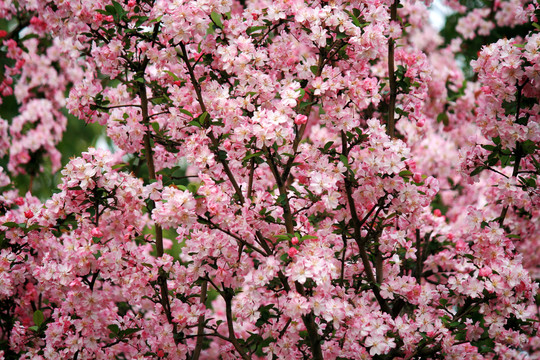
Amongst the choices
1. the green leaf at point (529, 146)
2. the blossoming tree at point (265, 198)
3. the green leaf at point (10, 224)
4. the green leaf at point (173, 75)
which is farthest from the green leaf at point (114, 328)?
the green leaf at point (529, 146)

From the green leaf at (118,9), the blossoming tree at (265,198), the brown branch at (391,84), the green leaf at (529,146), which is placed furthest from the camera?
the brown branch at (391,84)

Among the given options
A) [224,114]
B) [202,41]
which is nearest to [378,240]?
[224,114]

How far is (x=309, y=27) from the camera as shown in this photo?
256cm

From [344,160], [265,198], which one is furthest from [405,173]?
[265,198]

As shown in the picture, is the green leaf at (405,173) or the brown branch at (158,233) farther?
the brown branch at (158,233)

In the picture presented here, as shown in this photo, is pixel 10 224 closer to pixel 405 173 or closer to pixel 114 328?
pixel 114 328

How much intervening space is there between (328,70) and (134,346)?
163 cm

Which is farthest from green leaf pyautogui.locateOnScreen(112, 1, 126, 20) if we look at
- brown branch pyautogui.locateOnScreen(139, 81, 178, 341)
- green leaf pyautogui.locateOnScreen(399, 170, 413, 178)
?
green leaf pyautogui.locateOnScreen(399, 170, 413, 178)

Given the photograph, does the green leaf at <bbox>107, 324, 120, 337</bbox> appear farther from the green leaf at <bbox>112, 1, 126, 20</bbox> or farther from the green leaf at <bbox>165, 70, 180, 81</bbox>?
the green leaf at <bbox>112, 1, 126, 20</bbox>

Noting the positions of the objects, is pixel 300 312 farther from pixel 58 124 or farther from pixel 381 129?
pixel 58 124

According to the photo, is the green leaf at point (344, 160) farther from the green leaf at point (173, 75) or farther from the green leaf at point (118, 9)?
the green leaf at point (118, 9)

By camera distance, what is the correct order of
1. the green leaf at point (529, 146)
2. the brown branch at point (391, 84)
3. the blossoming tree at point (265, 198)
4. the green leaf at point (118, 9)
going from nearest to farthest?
the blossoming tree at point (265, 198), the green leaf at point (118, 9), the green leaf at point (529, 146), the brown branch at point (391, 84)

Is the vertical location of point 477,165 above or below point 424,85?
below

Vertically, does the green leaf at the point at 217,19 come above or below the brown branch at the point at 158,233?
above
